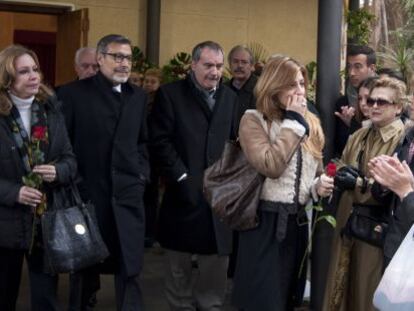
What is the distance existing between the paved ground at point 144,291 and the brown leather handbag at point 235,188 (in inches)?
74.9

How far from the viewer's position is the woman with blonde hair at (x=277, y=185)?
4.44 meters

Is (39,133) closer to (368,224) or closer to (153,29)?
(368,224)

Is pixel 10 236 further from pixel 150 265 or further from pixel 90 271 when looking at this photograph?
pixel 150 265

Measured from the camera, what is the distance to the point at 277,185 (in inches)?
178

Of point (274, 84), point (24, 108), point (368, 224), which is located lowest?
point (368, 224)

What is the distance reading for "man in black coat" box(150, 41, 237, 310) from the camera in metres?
5.51

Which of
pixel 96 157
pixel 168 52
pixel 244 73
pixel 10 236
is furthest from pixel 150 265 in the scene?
pixel 168 52

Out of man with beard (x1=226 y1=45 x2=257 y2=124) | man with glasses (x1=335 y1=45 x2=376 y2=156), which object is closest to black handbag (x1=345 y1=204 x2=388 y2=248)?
man with glasses (x1=335 y1=45 x2=376 y2=156)

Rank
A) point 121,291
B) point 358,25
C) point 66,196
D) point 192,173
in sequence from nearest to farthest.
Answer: point 66,196 → point 121,291 → point 192,173 → point 358,25

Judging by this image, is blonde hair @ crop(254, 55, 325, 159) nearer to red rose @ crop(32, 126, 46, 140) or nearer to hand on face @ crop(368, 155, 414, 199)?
hand on face @ crop(368, 155, 414, 199)

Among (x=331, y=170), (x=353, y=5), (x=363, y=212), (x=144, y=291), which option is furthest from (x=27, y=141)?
(x=353, y=5)

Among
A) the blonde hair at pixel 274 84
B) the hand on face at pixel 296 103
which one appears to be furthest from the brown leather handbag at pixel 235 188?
the hand on face at pixel 296 103

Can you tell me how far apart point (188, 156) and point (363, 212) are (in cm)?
141

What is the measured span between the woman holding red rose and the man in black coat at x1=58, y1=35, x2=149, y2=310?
305 millimetres
